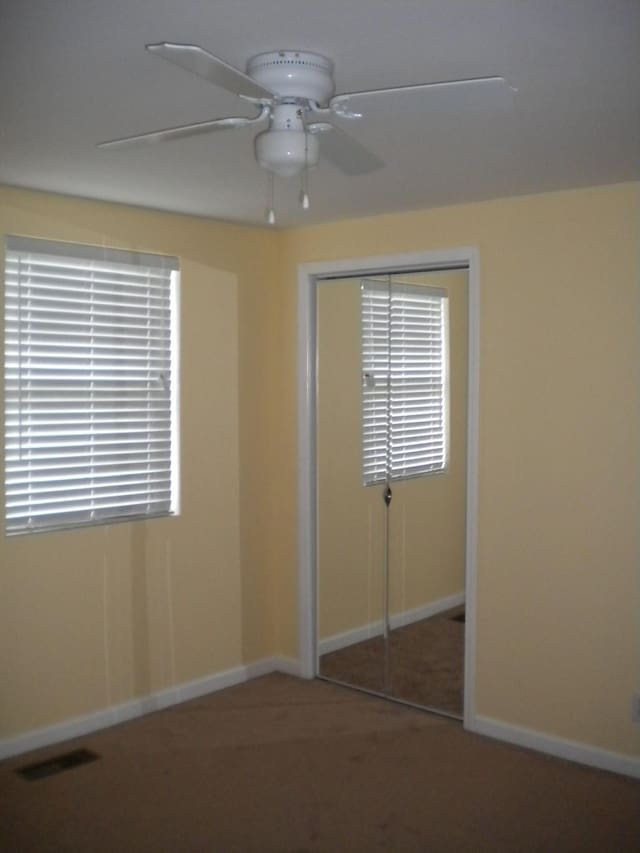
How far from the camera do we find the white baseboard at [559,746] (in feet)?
12.2

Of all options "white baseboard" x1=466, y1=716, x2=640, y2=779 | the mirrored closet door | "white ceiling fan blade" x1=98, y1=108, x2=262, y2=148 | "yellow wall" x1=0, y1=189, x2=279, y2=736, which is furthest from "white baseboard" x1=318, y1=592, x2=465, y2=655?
"white ceiling fan blade" x1=98, y1=108, x2=262, y2=148

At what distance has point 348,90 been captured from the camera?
2531 millimetres

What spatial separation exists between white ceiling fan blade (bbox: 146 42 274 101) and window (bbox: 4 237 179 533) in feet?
7.08

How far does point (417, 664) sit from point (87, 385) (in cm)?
214

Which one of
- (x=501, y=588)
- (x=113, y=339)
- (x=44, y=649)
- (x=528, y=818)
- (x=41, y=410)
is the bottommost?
(x=528, y=818)

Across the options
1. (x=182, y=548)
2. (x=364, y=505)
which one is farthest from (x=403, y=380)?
(x=182, y=548)

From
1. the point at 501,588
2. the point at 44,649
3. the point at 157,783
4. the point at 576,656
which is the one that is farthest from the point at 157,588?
the point at 576,656

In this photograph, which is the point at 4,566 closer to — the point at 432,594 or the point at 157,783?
the point at 157,783

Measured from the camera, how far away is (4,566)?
3846 millimetres

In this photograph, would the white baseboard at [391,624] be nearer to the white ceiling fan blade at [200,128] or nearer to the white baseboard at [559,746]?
the white baseboard at [559,746]

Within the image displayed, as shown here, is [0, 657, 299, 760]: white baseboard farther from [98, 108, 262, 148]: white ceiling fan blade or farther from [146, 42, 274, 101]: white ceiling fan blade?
[146, 42, 274, 101]: white ceiling fan blade

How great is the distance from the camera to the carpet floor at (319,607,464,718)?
4.36 meters

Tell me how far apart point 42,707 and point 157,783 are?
715 millimetres

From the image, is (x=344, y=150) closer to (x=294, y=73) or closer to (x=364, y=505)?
(x=294, y=73)
